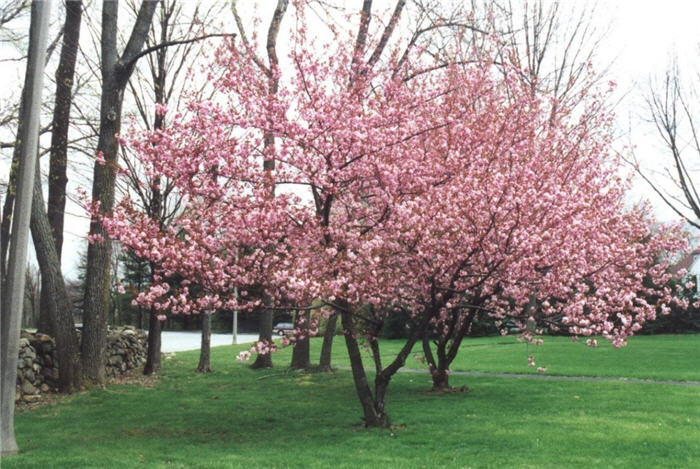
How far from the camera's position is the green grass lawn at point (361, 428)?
8.25m

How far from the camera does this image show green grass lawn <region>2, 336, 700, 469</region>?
8250 millimetres

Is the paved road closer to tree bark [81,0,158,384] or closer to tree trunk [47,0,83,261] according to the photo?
tree trunk [47,0,83,261]

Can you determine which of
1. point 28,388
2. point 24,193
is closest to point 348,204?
point 24,193

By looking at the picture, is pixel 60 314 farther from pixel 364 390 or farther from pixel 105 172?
pixel 364 390

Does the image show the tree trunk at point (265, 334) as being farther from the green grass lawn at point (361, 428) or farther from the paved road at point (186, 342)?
the paved road at point (186, 342)

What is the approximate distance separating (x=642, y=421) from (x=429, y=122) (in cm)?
562

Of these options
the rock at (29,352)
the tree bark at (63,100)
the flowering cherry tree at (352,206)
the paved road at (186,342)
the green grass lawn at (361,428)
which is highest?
the tree bark at (63,100)

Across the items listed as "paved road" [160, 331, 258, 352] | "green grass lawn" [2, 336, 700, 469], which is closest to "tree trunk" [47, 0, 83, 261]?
"green grass lawn" [2, 336, 700, 469]

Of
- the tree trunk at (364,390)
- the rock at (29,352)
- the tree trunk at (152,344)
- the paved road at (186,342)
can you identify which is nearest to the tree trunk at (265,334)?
the tree trunk at (152,344)

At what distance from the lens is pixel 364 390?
10.1m

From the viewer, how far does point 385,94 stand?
403 inches

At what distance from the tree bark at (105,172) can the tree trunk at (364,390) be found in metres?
7.20

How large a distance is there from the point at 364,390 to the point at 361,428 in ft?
1.98

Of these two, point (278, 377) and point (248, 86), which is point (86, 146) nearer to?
point (278, 377)
